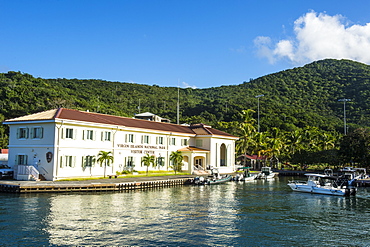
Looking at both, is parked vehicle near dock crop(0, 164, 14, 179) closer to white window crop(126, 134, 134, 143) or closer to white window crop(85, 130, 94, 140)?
white window crop(85, 130, 94, 140)

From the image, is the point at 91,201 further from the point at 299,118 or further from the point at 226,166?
the point at 299,118

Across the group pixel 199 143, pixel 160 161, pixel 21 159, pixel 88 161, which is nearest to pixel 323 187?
pixel 160 161

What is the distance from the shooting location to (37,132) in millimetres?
40344

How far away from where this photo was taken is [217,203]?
32438 mm

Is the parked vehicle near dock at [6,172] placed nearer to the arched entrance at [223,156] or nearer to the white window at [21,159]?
the white window at [21,159]

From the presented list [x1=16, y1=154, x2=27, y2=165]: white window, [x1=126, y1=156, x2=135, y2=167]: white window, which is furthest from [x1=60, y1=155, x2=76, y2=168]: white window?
[x1=126, y1=156, x2=135, y2=167]: white window

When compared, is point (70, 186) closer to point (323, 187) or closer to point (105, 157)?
point (105, 157)

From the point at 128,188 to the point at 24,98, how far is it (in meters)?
67.4

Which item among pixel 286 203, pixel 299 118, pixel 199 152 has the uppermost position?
pixel 299 118

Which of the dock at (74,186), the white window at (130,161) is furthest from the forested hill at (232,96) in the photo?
the dock at (74,186)

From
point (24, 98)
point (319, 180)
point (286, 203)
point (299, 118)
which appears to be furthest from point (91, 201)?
point (299, 118)

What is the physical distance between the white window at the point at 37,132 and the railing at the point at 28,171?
359 centimetres

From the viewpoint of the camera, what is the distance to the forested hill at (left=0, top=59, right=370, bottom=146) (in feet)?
329

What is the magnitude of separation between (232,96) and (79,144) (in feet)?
427
